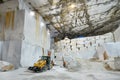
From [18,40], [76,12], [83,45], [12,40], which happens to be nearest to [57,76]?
[18,40]

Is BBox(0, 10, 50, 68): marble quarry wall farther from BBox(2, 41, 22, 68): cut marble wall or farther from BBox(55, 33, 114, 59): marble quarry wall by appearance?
BBox(55, 33, 114, 59): marble quarry wall

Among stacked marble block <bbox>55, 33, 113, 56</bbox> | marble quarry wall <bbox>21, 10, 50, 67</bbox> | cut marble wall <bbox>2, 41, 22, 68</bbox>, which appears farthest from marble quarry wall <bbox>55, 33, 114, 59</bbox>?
cut marble wall <bbox>2, 41, 22, 68</bbox>

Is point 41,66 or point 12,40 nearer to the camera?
point 41,66

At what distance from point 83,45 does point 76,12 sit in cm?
414

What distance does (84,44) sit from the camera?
11.4 metres

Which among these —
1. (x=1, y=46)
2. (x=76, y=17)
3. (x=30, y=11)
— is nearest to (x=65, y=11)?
(x=76, y=17)

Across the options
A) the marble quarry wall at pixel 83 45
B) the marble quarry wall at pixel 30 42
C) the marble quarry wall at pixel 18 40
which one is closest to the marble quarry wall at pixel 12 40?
the marble quarry wall at pixel 18 40

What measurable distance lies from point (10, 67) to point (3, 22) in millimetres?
3167

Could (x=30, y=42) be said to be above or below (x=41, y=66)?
above

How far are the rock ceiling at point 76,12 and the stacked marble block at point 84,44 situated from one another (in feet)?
4.80

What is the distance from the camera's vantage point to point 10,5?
707 cm

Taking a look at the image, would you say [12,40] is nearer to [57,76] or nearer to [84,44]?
[57,76]

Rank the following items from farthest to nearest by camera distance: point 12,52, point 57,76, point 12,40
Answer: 1. point 12,40
2. point 12,52
3. point 57,76

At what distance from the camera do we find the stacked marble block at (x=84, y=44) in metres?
10.7
